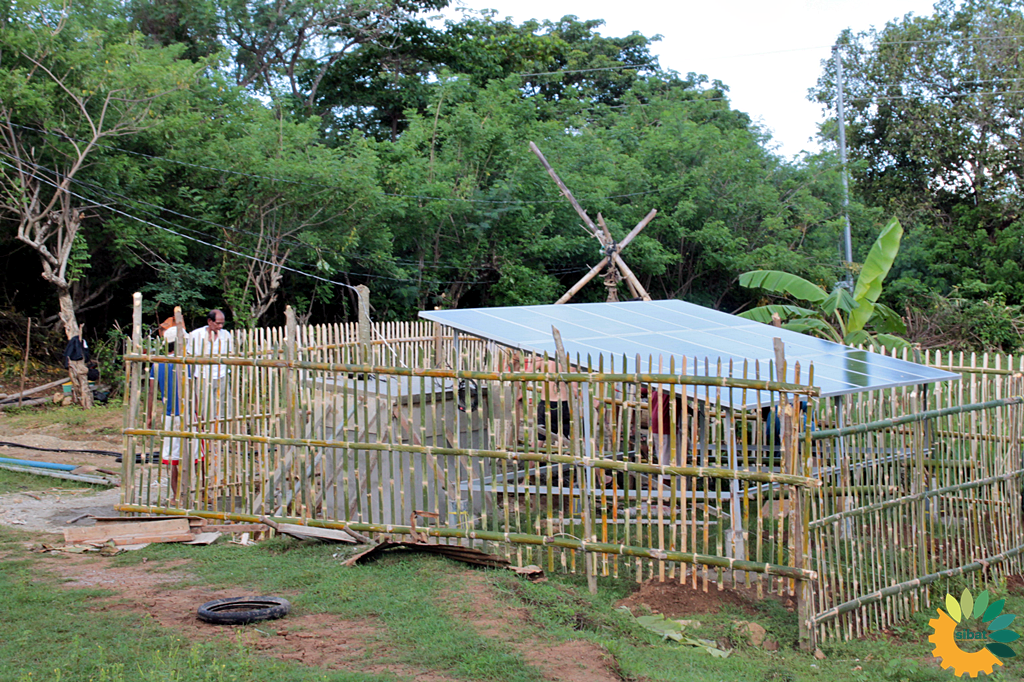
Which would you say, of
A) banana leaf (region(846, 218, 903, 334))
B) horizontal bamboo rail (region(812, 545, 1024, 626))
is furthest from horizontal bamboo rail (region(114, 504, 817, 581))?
banana leaf (region(846, 218, 903, 334))

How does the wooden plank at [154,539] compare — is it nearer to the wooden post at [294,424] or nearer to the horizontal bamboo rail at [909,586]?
the wooden post at [294,424]

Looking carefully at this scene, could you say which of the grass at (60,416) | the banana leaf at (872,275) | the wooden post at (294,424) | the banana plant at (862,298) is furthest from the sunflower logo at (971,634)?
the grass at (60,416)

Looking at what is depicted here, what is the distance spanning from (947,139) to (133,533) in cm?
2710

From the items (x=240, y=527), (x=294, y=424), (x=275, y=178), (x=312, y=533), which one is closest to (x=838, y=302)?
(x=294, y=424)

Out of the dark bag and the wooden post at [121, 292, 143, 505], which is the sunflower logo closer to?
the wooden post at [121, 292, 143, 505]

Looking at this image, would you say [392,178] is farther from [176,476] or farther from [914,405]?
[914,405]

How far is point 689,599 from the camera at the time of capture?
227 inches

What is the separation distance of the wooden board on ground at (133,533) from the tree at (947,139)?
72.1 ft

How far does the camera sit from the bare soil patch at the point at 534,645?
439 cm

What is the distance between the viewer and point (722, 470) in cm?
539

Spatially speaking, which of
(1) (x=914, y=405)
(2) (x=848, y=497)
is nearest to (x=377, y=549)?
(2) (x=848, y=497)

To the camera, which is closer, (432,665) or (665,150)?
(432,665)

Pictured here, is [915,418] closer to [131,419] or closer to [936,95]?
[131,419]

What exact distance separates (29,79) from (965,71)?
84.6 ft
